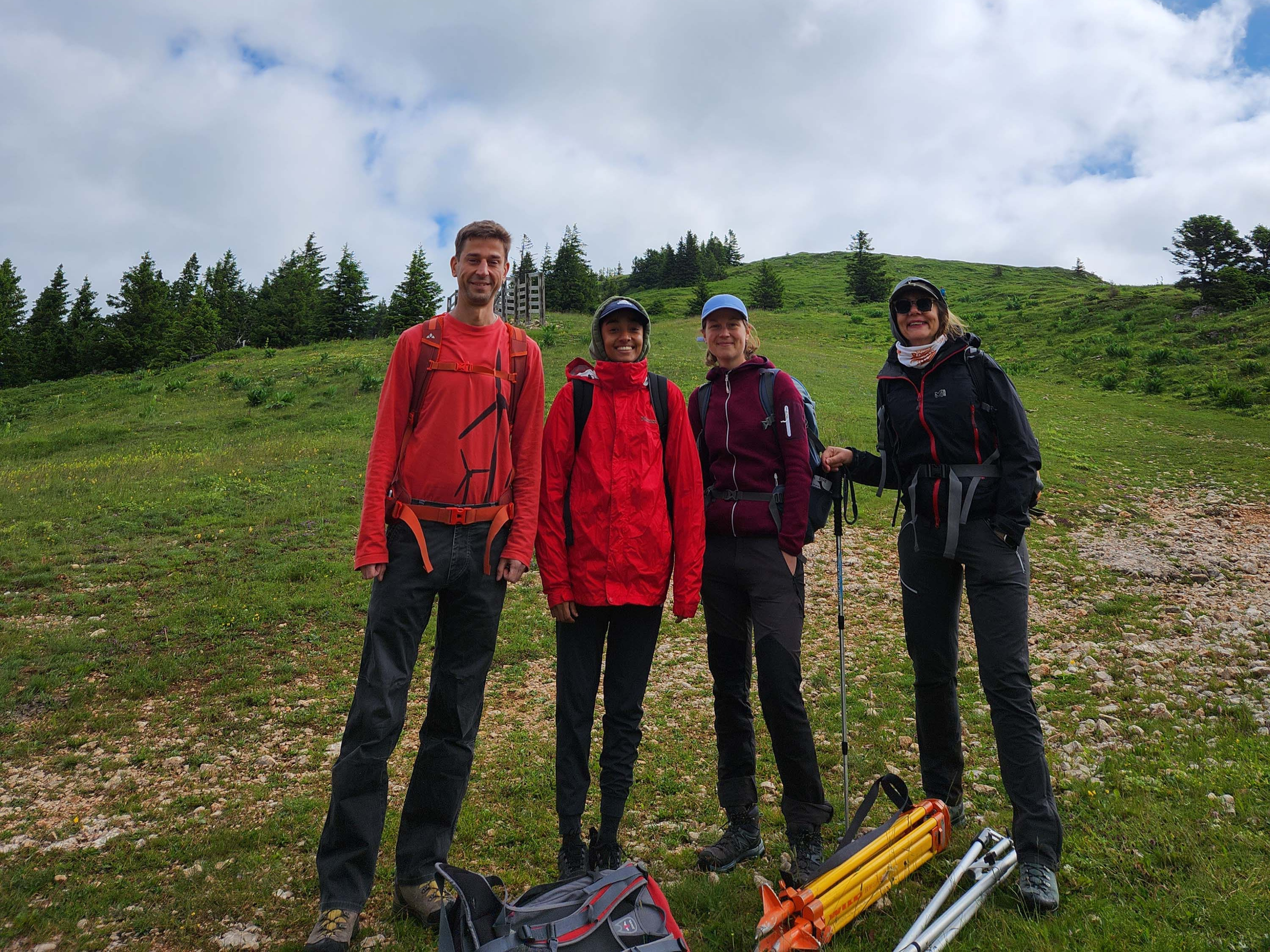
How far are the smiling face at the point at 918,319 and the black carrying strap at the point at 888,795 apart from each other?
7.79 ft

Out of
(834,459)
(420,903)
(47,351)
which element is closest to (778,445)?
(834,459)

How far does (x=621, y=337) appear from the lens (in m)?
3.81

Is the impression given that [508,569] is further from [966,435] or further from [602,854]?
[966,435]

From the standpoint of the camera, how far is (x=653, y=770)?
5.22m

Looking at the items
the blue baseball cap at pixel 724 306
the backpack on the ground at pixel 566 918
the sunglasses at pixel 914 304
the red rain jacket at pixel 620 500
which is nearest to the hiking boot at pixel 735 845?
the backpack on the ground at pixel 566 918

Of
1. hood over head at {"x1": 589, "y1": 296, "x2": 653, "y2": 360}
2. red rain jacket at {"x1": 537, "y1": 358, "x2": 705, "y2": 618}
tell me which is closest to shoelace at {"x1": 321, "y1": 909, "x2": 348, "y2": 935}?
red rain jacket at {"x1": 537, "y1": 358, "x2": 705, "y2": 618}

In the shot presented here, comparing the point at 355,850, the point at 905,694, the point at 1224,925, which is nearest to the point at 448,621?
the point at 355,850

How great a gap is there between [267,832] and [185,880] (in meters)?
0.53

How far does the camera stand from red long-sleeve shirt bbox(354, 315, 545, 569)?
11.5 feet

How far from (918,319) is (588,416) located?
78.2 inches

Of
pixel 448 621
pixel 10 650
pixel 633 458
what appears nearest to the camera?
pixel 448 621

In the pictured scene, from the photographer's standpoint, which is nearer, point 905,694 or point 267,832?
point 267,832

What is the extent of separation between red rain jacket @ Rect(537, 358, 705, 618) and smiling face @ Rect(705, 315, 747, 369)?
1.63 feet

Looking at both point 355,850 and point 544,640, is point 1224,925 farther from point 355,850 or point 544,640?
Answer: point 544,640
